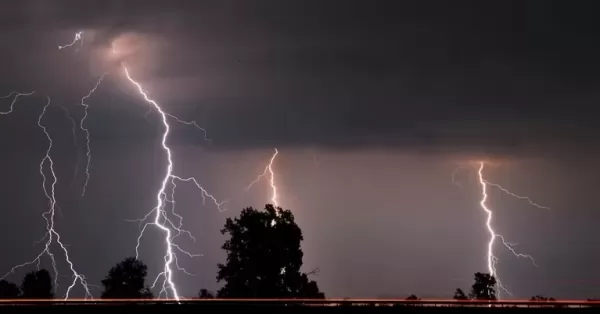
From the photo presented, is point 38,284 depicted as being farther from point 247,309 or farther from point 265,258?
point 247,309

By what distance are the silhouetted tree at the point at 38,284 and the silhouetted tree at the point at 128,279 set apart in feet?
25.5

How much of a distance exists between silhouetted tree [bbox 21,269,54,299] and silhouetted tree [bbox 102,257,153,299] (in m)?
7.77

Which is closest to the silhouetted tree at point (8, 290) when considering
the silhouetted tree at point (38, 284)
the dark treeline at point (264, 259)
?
the silhouetted tree at point (38, 284)

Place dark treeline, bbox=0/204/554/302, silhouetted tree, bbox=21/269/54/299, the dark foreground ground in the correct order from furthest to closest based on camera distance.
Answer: silhouetted tree, bbox=21/269/54/299
dark treeline, bbox=0/204/554/302
the dark foreground ground

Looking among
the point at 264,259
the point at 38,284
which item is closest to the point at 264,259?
the point at 264,259

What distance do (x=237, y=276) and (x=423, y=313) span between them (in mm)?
28018

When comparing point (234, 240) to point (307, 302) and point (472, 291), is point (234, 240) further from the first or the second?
point (307, 302)

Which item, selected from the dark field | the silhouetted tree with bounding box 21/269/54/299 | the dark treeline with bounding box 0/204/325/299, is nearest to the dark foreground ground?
the dark field

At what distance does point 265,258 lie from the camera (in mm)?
65812

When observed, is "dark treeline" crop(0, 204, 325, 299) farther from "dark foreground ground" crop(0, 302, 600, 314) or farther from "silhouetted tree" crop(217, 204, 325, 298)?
"dark foreground ground" crop(0, 302, 600, 314)

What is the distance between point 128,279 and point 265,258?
47.2ft

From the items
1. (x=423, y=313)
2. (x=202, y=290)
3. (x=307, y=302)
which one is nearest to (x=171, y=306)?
(x=307, y=302)

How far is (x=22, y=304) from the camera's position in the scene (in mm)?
41500

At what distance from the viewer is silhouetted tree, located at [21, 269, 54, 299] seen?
8188 cm
